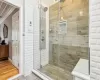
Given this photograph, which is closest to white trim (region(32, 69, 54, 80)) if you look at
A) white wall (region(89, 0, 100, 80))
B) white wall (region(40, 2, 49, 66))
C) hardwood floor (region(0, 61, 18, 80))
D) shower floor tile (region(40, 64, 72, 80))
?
shower floor tile (region(40, 64, 72, 80))

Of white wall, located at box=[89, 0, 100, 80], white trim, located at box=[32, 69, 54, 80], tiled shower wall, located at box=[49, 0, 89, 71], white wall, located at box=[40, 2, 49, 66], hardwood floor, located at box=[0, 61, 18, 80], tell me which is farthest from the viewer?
white wall, located at box=[40, 2, 49, 66]

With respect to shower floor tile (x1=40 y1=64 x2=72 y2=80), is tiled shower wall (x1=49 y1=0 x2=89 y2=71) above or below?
above

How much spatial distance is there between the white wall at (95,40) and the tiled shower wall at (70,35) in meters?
1.21

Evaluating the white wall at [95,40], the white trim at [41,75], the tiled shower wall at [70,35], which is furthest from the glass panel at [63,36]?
the white wall at [95,40]

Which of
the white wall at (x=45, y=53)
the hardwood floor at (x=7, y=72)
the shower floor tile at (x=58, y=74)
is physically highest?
the white wall at (x=45, y=53)

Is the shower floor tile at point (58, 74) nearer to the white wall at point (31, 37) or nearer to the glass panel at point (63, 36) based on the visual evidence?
the glass panel at point (63, 36)

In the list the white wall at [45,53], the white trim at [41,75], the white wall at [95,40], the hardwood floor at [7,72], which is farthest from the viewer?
the white wall at [45,53]

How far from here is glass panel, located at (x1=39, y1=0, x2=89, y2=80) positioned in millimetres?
2541

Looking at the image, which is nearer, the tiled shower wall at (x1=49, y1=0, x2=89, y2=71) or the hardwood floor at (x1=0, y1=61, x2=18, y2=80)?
the tiled shower wall at (x1=49, y1=0, x2=89, y2=71)

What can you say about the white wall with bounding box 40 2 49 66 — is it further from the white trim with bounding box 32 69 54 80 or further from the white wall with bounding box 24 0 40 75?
the white trim with bounding box 32 69 54 80

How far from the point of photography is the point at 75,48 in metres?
2.73

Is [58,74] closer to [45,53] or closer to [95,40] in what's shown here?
[45,53]

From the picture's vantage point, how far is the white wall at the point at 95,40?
3.95 feet

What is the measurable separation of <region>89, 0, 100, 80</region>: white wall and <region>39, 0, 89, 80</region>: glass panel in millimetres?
1213
